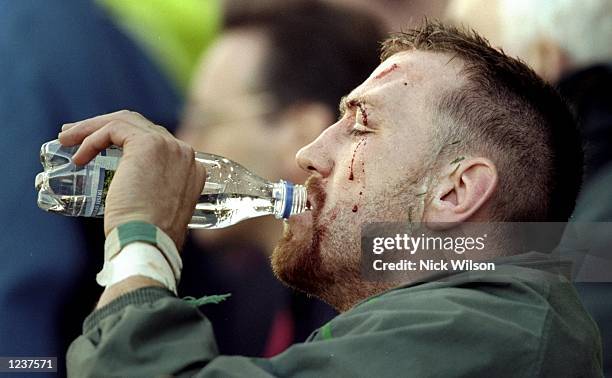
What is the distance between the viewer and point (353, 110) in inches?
48.5

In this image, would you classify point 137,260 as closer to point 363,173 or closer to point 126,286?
point 126,286

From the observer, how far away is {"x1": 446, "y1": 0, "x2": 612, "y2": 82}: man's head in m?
1.46

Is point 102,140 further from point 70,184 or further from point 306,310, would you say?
point 306,310

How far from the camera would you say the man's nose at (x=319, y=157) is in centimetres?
119

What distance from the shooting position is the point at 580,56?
1469mm

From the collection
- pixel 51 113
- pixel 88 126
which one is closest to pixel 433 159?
pixel 88 126

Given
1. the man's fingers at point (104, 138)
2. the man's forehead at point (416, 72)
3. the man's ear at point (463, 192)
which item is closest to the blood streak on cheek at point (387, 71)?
the man's forehead at point (416, 72)

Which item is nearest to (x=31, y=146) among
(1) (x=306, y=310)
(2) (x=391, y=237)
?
(1) (x=306, y=310)

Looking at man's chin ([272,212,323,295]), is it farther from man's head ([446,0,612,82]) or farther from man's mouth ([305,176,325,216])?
man's head ([446,0,612,82])

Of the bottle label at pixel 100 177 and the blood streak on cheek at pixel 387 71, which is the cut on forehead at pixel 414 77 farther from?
the bottle label at pixel 100 177

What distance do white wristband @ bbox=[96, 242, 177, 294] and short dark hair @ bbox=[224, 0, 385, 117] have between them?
692 millimetres

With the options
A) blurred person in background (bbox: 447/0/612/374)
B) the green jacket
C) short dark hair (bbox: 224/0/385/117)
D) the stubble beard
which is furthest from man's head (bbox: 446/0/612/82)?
the green jacket

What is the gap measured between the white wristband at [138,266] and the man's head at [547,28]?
85 centimetres

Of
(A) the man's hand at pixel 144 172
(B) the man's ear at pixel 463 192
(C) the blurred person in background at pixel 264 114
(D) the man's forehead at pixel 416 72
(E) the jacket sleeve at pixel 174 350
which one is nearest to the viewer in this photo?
(E) the jacket sleeve at pixel 174 350
